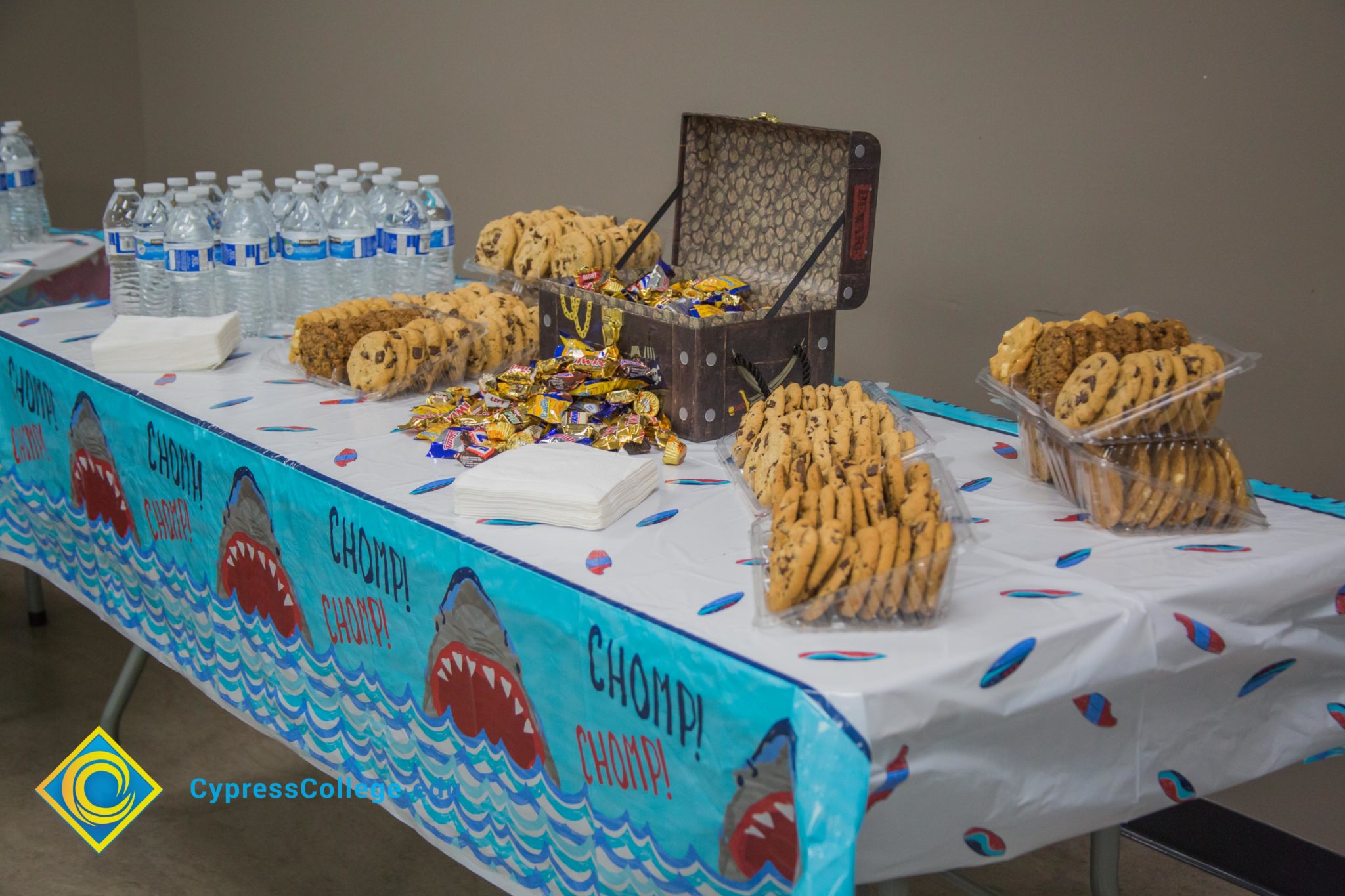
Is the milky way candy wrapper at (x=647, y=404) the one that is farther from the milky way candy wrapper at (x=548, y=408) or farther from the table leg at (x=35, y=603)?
the table leg at (x=35, y=603)

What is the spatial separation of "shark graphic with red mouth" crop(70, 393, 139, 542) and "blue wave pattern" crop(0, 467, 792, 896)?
34mm

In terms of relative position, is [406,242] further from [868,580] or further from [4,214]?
[868,580]

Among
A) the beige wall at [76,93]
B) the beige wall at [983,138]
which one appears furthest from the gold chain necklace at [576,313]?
the beige wall at [76,93]

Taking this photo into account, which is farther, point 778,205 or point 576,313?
point 778,205

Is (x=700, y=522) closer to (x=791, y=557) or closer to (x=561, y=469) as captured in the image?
(x=561, y=469)

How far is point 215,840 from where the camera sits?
2506 mm

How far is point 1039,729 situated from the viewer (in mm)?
1270

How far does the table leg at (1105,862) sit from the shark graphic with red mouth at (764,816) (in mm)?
887

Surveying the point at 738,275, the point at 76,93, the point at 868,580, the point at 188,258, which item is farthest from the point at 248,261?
the point at 76,93

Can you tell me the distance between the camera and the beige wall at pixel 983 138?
239 centimetres

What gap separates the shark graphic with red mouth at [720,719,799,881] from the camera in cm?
117

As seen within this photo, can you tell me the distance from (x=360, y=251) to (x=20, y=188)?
4.86 ft

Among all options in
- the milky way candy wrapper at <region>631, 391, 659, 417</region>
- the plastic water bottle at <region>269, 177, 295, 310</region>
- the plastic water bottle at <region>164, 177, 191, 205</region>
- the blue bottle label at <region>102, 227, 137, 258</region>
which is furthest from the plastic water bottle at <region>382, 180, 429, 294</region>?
the milky way candy wrapper at <region>631, 391, 659, 417</region>

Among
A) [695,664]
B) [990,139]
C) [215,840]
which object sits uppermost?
[990,139]
